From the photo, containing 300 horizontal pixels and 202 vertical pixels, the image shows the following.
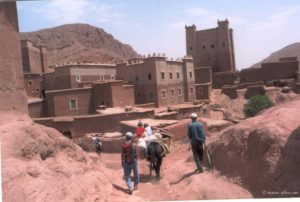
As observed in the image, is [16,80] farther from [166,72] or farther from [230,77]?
[230,77]

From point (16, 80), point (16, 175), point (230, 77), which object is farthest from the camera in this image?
point (230, 77)

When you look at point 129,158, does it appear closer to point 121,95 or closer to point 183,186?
point 183,186

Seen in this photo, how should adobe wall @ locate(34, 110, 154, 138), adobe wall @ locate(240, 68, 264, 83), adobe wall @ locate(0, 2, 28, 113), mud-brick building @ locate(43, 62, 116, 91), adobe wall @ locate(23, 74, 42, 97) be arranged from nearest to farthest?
adobe wall @ locate(0, 2, 28, 113) < adobe wall @ locate(34, 110, 154, 138) < mud-brick building @ locate(43, 62, 116, 91) < adobe wall @ locate(23, 74, 42, 97) < adobe wall @ locate(240, 68, 264, 83)

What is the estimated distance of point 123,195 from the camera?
8.49m

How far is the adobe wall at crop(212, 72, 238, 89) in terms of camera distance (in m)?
44.2

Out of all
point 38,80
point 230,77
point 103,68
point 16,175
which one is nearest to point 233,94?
point 230,77

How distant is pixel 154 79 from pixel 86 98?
5.96m

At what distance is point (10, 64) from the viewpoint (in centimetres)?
1018

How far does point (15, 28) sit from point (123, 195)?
5.35 m

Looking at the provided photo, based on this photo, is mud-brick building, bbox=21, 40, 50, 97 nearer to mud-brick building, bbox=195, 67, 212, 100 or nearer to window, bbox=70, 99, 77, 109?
window, bbox=70, 99, 77, 109

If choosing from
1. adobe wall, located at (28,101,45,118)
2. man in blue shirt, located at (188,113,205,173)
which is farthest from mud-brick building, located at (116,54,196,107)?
man in blue shirt, located at (188,113,205,173)

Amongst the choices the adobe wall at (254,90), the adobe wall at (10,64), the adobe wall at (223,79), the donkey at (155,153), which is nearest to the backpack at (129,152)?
the donkey at (155,153)

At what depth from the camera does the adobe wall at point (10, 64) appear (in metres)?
9.86

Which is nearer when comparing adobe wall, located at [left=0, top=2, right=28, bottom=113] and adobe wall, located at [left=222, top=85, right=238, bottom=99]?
adobe wall, located at [left=0, top=2, right=28, bottom=113]
